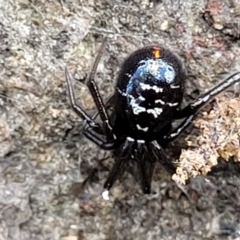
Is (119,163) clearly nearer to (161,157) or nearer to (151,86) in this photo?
(161,157)

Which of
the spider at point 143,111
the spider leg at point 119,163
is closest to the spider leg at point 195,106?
the spider at point 143,111

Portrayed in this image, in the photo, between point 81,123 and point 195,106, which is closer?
point 195,106

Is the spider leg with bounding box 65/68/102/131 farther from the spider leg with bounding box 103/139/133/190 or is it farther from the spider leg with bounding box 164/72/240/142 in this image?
the spider leg with bounding box 164/72/240/142

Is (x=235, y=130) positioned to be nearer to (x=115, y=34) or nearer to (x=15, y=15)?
(x=115, y=34)

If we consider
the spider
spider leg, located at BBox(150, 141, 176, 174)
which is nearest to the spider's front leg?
the spider

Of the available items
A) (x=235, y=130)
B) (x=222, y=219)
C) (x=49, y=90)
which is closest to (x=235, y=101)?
(x=235, y=130)

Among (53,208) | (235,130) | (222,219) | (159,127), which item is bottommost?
Answer: (53,208)

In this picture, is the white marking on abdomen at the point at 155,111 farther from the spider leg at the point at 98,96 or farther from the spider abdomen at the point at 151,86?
the spider leg at the point at 98,96

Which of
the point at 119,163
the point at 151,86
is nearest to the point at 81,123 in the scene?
the point at 119,163
